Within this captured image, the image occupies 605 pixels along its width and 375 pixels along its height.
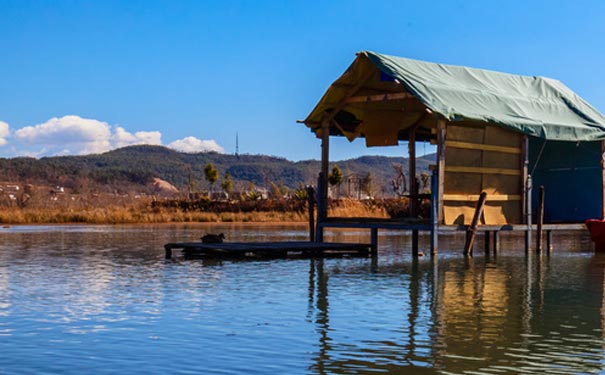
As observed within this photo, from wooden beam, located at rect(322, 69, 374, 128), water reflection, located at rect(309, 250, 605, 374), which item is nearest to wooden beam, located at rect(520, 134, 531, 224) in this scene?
wooden beam, located at rect(322, 69, 374, 128)

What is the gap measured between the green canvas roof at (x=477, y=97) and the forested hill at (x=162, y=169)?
239 feet

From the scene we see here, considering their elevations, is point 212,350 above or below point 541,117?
below

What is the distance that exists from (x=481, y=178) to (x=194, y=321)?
1320 centimetres

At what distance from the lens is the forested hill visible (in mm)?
107438

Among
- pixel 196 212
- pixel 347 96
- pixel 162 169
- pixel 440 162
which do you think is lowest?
pixel 196 212

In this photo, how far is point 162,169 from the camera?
5153 inches

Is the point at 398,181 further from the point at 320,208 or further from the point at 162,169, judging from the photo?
the point at 162,169

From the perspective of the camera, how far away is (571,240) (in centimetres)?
3441

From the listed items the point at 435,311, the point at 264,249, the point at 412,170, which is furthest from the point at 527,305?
the point at 412,170

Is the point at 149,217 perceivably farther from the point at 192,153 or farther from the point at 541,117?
the point at 192,153

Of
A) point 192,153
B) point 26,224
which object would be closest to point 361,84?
point 26,224

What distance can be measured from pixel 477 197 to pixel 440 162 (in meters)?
1.77

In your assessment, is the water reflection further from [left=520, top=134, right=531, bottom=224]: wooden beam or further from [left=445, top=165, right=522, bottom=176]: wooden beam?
[left=520, top=134, right=531, bottom=224]: wooden beam

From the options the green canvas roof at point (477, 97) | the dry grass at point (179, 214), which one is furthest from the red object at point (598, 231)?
the dry grass at point (179, 214)
